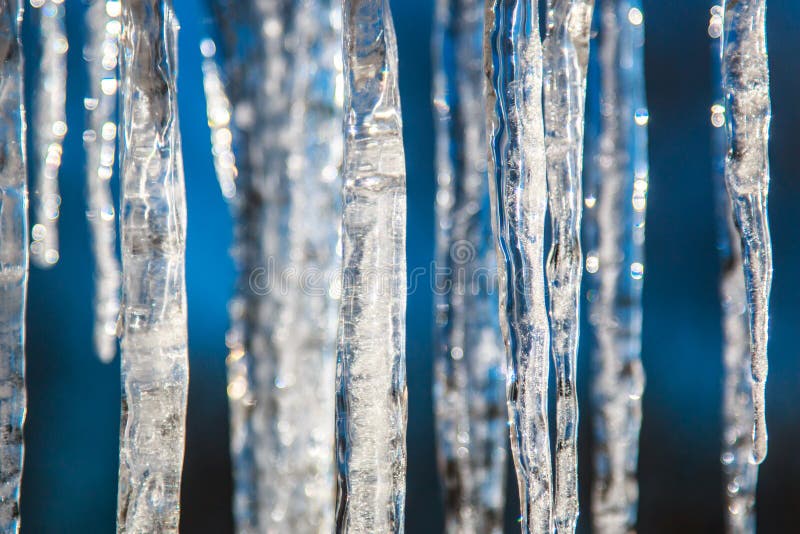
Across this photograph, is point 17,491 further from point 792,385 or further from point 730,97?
point 792,385

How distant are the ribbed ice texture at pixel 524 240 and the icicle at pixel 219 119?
28 cm

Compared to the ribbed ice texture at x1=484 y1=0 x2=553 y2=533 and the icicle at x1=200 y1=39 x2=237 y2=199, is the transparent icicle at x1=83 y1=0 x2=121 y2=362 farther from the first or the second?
the ribbed ice texture at x1=484 y1=0 x2=553 y2=533

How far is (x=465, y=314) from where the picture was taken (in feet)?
2.62

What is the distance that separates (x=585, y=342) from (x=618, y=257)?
20 cm

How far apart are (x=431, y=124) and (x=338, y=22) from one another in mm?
296

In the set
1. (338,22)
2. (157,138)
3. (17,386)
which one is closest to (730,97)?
(338,22)

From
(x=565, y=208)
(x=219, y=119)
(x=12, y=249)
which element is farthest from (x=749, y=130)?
(x=12, y=249)

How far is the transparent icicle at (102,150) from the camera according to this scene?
0.84m

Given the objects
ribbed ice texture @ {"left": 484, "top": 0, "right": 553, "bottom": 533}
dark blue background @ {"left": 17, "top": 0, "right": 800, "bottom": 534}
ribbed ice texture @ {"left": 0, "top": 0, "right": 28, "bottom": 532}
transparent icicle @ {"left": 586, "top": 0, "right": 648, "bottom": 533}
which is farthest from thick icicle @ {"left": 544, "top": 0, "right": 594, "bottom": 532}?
ribbed ice texture @ {"left": 0, "top": 0, "right": 28, "bottom": 532}

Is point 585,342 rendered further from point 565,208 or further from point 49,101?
point 49,101

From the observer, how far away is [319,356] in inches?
28.1

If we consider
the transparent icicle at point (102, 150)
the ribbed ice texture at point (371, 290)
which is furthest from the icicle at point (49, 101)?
the ribbed ice texture at point (371, 290)

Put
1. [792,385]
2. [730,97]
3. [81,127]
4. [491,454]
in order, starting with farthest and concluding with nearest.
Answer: [792,385] < [81,127] < [491,454] < [730,97]

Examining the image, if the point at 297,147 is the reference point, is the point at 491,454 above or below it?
below
